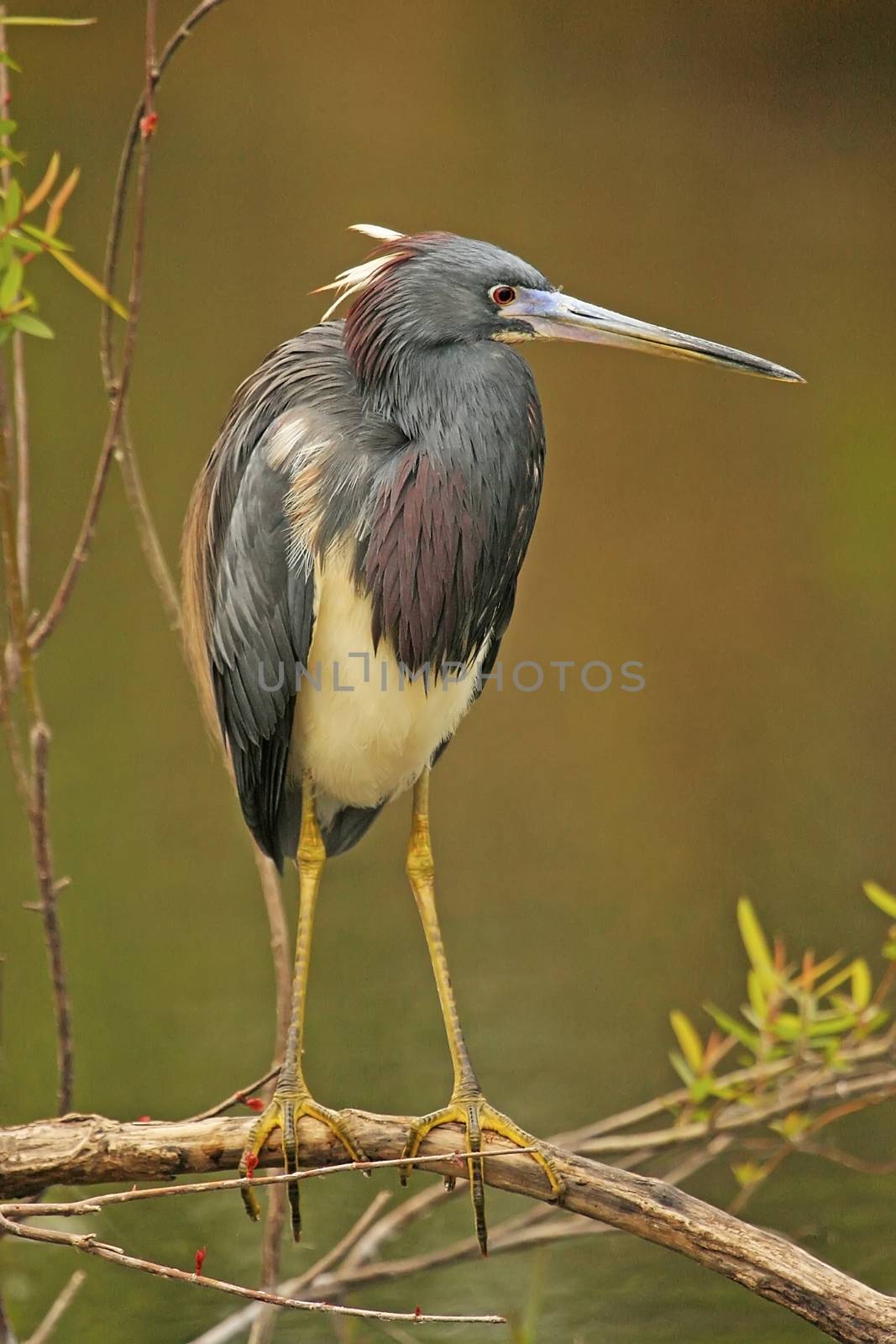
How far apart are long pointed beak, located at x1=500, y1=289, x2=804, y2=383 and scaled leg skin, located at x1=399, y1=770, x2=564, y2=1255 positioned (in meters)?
0.53

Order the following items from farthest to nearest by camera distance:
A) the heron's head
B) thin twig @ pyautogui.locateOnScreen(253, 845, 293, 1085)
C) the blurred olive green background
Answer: the blurred olive green background → thin twig @ pyautogui.locateOnScreen(253, 845, 293, 1085) → the heron's head

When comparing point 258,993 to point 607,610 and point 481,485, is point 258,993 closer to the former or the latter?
point 607,610

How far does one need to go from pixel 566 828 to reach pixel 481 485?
1802 mm

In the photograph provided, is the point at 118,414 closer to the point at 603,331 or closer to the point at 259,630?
the point at 259,630

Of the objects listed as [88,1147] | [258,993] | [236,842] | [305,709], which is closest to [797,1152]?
[258,993]

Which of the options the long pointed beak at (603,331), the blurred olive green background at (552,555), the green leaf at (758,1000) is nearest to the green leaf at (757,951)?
the green leaf at (758,1000)

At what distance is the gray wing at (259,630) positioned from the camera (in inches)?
60.3

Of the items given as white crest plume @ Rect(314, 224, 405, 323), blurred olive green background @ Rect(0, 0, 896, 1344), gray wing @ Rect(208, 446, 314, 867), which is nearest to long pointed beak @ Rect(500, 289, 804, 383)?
white crest plume @ Rect(314, 224, 405, 323)

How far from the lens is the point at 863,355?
11.1 ft

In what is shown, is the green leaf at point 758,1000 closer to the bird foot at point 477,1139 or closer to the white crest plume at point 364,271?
the bird foot at point 477,1139

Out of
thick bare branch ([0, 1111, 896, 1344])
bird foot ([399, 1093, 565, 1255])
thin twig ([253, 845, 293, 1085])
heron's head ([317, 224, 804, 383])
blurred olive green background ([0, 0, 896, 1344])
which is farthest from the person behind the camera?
blurred olive green background ([0, 0, 896, 1344])

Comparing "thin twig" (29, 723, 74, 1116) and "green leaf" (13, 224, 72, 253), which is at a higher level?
"green leaf" (13, 224, 72, 253)

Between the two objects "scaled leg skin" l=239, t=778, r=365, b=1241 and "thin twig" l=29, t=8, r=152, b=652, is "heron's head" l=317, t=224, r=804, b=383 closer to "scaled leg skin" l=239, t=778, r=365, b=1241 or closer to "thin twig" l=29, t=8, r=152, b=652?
"thin twig" l=29, t=8, r=152, b=652

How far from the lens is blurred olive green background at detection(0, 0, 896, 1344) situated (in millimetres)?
2852
